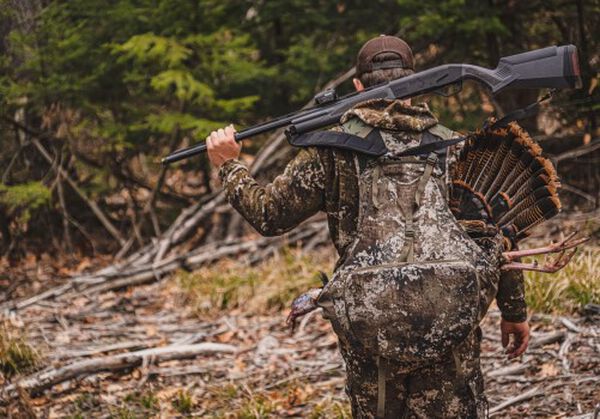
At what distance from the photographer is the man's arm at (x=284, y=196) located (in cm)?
288

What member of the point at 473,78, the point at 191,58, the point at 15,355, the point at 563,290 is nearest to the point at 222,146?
the point at 473,78

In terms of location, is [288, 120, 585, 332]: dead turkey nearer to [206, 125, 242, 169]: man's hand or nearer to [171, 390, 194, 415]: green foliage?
[206, 125, 242, 169]: man's hand

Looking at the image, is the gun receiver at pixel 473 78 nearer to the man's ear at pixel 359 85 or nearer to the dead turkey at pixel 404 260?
the man's ear at pixel 359 85

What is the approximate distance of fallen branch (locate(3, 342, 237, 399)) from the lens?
213 inches

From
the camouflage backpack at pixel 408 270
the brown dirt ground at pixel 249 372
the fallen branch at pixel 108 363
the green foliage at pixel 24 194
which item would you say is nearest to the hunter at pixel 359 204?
the camouflage backpack at pixel 408 270

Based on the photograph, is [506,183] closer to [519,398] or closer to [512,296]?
[512,296]

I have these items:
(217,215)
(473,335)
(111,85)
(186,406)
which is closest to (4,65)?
(111,85)

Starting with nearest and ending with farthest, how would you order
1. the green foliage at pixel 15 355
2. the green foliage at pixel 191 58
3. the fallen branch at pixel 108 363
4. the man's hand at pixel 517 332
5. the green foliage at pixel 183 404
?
the man's hand at pixel 517 332, the green foliage at pixel 183 404, the fallen branch at pixel 108 363, the green foliage at pixel 15 355, the green foliage at pixel 191 58

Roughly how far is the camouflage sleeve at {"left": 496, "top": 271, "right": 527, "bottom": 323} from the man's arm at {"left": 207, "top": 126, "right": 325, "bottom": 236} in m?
0.95

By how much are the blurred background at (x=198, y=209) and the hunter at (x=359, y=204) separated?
1.59 metres

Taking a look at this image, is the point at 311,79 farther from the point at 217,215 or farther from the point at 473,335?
the point at 473,335

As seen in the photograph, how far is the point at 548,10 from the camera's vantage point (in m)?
8.73

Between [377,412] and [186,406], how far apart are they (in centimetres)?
258

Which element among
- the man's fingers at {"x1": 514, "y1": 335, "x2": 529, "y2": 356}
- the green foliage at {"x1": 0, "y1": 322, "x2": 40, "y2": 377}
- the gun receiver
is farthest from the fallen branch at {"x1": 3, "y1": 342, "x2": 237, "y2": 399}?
the man's fingers at {"x1": 514, "y1": 335, "x2": 529, "y2": 356}
